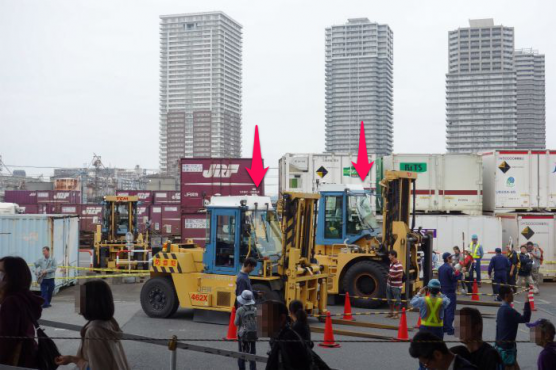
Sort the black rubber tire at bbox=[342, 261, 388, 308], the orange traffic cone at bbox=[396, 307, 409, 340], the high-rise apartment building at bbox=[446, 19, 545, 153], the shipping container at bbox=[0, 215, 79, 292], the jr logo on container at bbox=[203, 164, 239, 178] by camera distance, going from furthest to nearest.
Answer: the high-rise apartment building at bbox=[446, 19, 545, 153] < the jr logo on container at bbox=[203, 164, 239, 178] < the shipping container at bbox=[0, 215, 79, 292] < the black rubber tire at bbox=[342, 261, 388, 308] < the orange traffic cone at bbox=[396, 307, 409, 340]

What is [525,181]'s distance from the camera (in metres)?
23.2

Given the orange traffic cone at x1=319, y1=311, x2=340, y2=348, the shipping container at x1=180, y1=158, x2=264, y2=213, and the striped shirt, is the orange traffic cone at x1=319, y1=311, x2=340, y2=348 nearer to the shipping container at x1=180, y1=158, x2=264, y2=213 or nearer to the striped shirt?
the striped shirt

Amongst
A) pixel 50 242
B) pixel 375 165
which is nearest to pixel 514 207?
pixel 375 165

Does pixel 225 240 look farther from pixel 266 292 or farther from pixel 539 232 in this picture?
pixel 539 232

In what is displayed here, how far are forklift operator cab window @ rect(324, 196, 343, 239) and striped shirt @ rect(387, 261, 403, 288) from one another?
3242 millimetres

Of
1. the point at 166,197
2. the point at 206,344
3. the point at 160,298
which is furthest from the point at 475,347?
the point at 166,197

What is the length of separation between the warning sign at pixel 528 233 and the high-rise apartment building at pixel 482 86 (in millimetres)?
150035

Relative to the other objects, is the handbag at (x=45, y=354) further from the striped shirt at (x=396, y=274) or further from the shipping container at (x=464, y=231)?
the shipping container at (x=464, y=231)

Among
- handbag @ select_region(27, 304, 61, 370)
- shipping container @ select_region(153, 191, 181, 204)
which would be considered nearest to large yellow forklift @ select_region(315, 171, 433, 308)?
handbag @ select_region(27, 304, 61, 370)

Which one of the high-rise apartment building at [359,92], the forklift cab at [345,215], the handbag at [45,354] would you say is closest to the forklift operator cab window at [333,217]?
the forklift cab at [345,215]

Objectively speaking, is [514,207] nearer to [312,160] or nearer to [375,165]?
[375,165]

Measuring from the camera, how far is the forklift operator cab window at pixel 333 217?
1677cm

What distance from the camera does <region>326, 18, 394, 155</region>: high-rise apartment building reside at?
18675cm

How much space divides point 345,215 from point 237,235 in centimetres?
452
